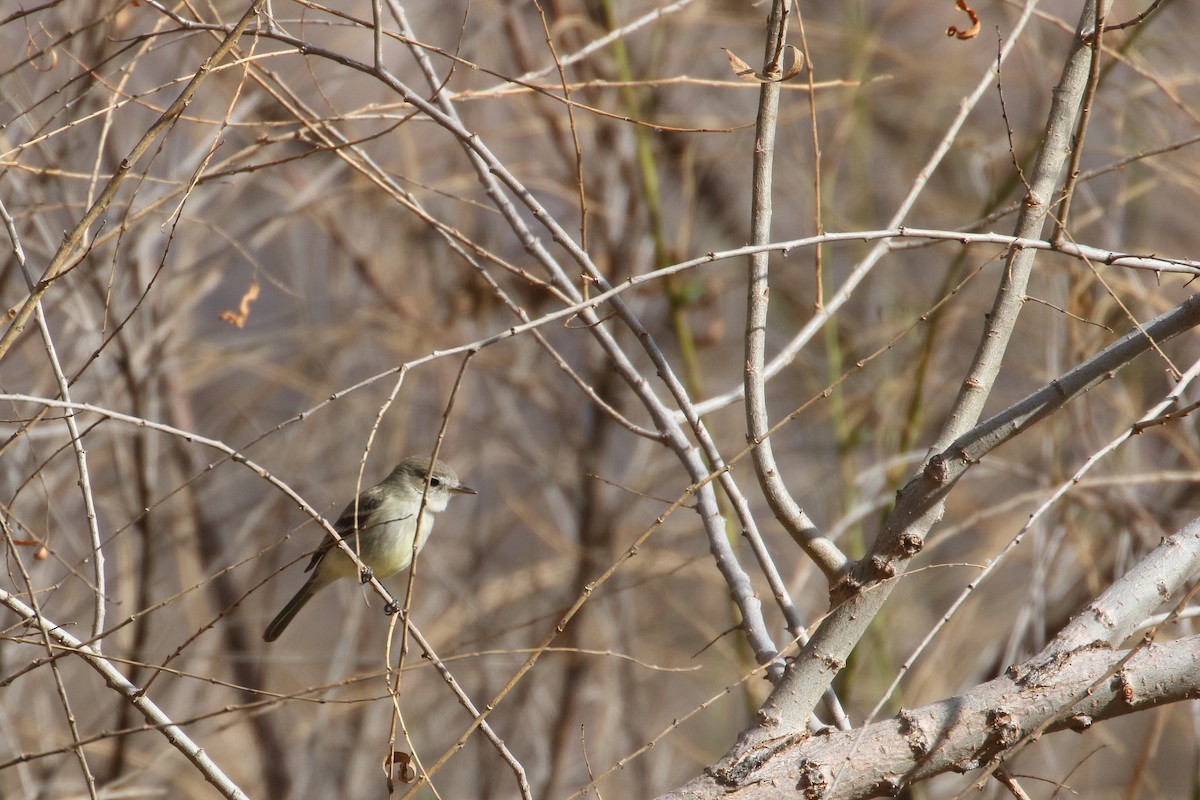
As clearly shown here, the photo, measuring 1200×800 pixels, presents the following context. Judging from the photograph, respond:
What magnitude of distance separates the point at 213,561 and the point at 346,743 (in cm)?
148

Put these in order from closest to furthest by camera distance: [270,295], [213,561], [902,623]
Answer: [213,561] → [902,623] → [270,295]

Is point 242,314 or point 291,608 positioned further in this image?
point 291,608

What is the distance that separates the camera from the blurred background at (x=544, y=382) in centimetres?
509

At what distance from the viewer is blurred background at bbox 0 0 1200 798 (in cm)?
509

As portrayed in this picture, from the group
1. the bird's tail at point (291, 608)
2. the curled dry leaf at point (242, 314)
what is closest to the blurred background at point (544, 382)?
the bird's tail at point (291, 608)

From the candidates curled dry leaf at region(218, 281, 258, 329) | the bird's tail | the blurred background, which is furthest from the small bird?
curled dry leaf at region(218, 281, 258, 329)

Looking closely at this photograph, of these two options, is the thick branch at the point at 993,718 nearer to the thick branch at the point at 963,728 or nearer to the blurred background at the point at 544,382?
the thick branch at the point at 963,728

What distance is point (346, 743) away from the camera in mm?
6914

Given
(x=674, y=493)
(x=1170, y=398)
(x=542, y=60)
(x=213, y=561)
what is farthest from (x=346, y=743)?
(x=1170, y=398)

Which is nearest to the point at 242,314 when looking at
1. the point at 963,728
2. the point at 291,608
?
the point at 963,728

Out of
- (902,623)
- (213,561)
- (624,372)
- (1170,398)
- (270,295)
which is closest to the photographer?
(1170,398)

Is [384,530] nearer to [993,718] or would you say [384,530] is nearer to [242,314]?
[242,314]

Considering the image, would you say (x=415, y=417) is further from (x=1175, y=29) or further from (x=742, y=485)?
(x=1175, y=29)

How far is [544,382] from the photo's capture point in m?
6.79
